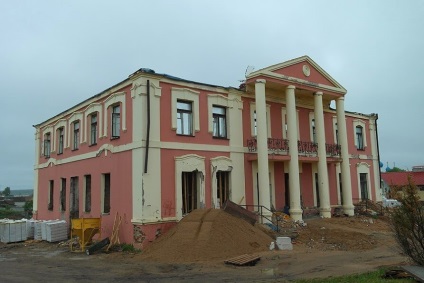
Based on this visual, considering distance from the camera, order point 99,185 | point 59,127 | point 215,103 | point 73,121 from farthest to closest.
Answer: point 59,127 → point 73,121 → point 99,185 → point 215,103

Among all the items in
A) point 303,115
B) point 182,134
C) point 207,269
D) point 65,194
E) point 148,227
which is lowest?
point 207,269

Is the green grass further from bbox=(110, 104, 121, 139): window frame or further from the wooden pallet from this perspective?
bbox=(110, 104, 121, 139): window frame

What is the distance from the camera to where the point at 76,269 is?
12992 mm

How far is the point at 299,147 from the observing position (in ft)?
73.5

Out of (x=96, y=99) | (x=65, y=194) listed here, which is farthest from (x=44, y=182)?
(x=96, y=99)

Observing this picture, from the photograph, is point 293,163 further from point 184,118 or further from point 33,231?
point 33,231

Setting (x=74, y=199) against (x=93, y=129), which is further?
(x=74, y=199)

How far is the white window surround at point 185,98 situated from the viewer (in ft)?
58.5

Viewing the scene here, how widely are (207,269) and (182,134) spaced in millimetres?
7182

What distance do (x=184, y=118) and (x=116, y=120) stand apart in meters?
3.35

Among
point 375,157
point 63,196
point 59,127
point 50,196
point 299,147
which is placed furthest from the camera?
point 375,157

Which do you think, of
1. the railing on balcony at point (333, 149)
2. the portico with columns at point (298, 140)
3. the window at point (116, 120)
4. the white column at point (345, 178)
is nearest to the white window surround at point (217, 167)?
the portico with columns at point (298, 140)

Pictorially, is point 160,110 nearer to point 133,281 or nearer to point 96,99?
point 96,99

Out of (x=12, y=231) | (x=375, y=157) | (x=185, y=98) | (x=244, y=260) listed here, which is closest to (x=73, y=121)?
(x=12, y=231)
